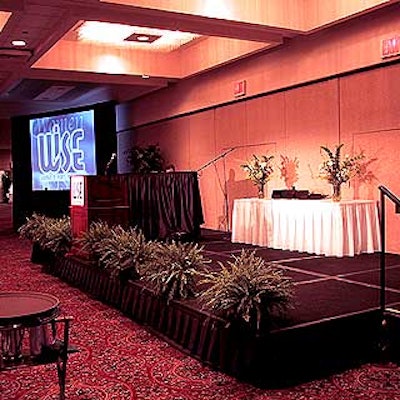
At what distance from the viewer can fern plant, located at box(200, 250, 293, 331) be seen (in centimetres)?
352

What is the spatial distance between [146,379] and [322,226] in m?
3.59

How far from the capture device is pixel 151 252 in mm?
5379

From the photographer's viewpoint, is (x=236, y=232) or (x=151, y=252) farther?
(x=236, y=232)

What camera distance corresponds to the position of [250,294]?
359 centimetres

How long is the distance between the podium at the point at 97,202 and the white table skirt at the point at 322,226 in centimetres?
198

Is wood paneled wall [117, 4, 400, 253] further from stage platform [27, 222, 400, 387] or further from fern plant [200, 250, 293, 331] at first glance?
fern plant [200, 250, 293, 331]

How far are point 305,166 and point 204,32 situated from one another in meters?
2.46

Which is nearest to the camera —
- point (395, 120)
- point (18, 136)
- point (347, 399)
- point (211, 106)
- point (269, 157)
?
point (347, 399)

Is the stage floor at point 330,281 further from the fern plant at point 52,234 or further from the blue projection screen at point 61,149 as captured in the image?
the blue projection screen at point 61,149

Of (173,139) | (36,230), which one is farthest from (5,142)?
(36,230)

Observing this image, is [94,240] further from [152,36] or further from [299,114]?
[152,36]

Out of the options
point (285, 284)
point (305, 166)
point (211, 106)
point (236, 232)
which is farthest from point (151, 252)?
point (211, 106)

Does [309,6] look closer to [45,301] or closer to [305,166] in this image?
[305,166]

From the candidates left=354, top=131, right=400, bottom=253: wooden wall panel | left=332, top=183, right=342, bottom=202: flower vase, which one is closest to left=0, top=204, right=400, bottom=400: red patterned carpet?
left=332, top=183, right=342, bottom=202: flower vase
